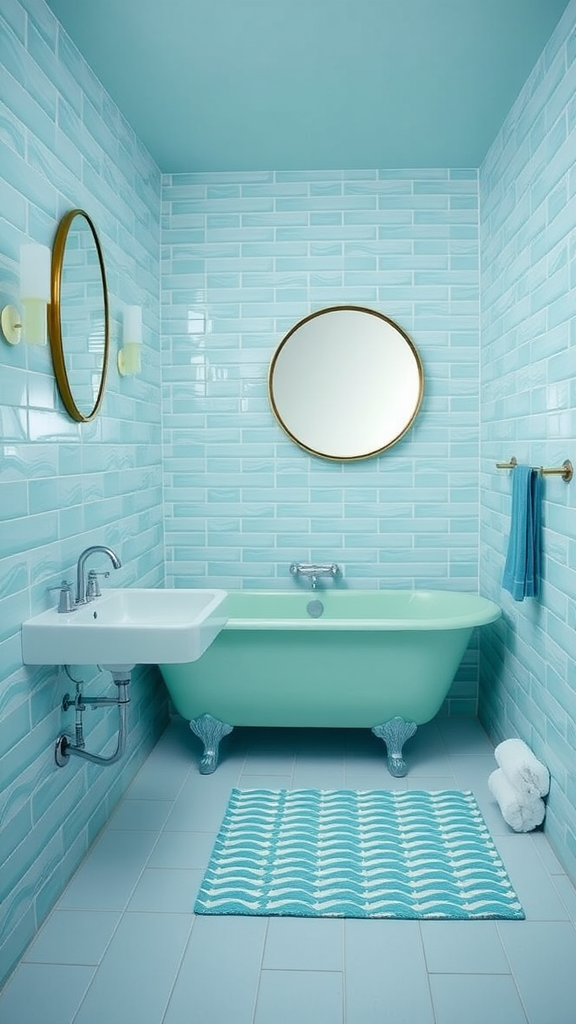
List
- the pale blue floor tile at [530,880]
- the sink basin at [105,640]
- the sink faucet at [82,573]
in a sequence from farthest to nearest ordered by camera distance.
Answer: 1. the sink faucet at [82,573]
2. the pale blue floor tile at [530,880]
3. the sink basin at [105,640]

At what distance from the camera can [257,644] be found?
3.56 m

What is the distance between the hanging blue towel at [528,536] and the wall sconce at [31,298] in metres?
1.88

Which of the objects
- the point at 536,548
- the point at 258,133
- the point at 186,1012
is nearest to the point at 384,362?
the point at 258,133

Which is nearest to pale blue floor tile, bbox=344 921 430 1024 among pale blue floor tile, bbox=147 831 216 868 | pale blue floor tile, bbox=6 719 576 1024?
pale blue floor tile, bbox=6 719 576 1024

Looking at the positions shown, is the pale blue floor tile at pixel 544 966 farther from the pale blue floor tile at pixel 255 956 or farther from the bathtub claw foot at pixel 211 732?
the bathtub claw foot at pixel 211 732

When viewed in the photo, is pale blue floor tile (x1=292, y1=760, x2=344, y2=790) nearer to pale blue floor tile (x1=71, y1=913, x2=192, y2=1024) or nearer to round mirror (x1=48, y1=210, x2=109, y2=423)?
pale blue floor tile (x1=71, y1=913, x2=192, y2=1024)

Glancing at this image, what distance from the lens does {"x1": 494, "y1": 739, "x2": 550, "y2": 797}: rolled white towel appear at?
3.03m

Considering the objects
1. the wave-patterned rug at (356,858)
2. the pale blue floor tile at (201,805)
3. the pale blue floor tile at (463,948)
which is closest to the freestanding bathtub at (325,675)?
the pale blue floor tile at (201,805)

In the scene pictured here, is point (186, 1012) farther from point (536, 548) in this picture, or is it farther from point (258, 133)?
point (258, 133)

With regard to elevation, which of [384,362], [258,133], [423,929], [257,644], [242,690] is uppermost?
[258,133]

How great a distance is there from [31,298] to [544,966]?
2.43 meters

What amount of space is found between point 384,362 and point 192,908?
2831mm

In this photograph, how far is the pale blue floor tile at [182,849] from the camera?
114 inches

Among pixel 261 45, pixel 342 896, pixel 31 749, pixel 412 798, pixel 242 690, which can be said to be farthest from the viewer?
pixel 242 690
